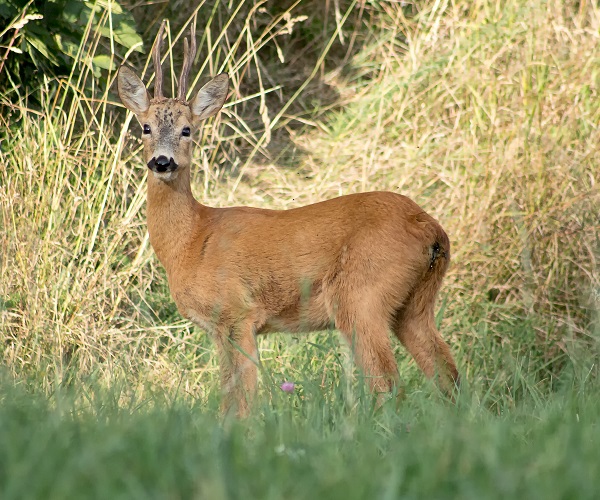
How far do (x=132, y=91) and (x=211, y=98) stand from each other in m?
0.46

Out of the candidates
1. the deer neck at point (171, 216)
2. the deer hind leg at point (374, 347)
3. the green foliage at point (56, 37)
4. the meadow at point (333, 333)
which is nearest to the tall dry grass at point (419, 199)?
the meadow at point (333, 333)

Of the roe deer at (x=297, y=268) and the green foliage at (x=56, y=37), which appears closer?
the roe deer at (x=297, y=268)

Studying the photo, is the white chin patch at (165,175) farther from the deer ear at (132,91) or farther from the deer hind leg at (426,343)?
the deer hind leg at (426,343)

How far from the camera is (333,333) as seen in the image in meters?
6.07

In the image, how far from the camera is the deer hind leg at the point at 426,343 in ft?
16.2

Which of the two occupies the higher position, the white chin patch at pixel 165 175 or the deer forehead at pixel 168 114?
the deer forehead at pixel 168 114

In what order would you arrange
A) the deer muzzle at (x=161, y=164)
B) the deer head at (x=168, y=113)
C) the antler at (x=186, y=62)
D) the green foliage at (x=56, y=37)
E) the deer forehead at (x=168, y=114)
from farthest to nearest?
the green foliage at (x=56, y=37) < the antler at (x=186, y=62) < the deer forehead at (x=168, y=114) < the deer head at (x=168, y=113) < the deer muzzle at (x=161, y=164)

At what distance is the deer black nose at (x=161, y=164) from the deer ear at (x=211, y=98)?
0.55 m

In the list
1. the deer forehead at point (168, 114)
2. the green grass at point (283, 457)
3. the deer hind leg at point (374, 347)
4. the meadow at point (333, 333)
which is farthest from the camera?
the deer forehead at point (168, 114)

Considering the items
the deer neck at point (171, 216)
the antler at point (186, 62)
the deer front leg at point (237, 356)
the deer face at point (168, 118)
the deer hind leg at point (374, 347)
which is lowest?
the deer front leg at point (237, 356)

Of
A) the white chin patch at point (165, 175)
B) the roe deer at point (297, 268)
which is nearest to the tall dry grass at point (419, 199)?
the roe deer at point (297, 268)

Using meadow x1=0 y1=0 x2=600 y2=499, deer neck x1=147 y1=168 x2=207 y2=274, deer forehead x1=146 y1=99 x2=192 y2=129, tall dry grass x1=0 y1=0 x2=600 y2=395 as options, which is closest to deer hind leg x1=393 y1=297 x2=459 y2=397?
meadow x1=0 y1=0 x2=600 y2=499

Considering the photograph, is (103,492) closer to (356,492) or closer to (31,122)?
(356,492)

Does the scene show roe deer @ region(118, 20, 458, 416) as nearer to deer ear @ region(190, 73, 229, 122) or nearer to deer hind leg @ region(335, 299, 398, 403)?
deer hind leg @ region(335, 299, 398, 403)
